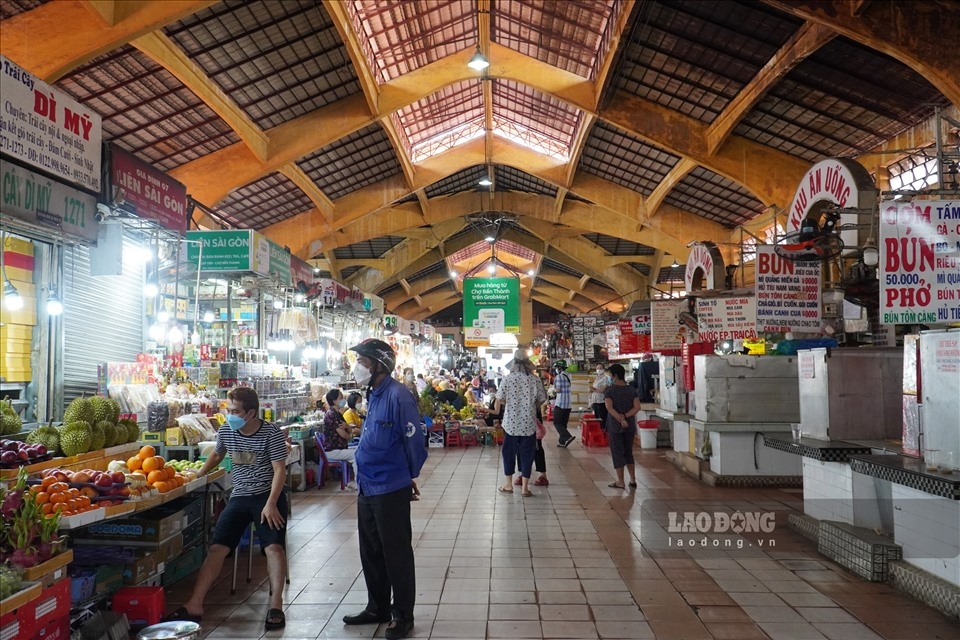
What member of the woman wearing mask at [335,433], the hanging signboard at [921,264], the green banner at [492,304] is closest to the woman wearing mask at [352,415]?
the woman wearing mask at [335,433]

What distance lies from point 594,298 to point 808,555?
27.9 metres

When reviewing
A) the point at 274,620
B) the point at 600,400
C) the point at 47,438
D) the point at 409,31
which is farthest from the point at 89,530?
the point at 600,400

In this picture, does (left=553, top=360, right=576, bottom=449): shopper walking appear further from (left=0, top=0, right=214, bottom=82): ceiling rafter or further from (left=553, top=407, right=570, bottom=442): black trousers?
(left=0, top=0, right=214, bottom=82): ceiling rafter

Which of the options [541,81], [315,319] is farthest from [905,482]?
[541,81]

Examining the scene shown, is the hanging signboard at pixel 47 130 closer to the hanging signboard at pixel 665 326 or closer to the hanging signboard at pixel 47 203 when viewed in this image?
the hanging signboard at pixel 47 203

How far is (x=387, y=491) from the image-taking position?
4.15m

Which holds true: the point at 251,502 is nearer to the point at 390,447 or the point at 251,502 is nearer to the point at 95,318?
the point at 390,447

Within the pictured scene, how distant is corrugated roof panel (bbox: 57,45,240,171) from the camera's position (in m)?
8.66

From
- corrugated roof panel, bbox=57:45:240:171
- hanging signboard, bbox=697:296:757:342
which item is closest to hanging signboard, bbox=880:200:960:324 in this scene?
A: hanging signboard, bbox=697:296:757:342

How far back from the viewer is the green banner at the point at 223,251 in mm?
8094

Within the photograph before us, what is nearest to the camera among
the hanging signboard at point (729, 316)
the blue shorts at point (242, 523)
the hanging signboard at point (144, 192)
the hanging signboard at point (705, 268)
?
the blue shorts at point (242, 523)

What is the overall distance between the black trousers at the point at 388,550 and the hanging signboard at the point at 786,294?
16.6 ft

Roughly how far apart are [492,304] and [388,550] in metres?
16.2

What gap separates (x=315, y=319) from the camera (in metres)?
12.1
